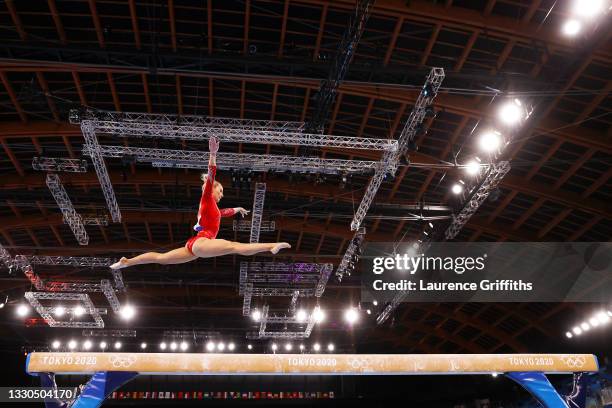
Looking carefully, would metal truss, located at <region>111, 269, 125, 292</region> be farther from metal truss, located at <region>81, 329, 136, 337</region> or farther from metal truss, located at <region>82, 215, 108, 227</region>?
metal truss, located at <region>81, 329, 136, 337</region>

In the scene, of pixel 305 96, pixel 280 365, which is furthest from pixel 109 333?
pixel 280 365

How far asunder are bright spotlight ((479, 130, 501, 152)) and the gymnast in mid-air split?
9.44 metres

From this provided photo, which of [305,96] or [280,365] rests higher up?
[305,96]

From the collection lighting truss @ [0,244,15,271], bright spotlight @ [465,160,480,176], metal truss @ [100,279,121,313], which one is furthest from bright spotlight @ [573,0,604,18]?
metal truss @ [100,279,121,313]

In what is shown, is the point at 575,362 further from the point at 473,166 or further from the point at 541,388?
the point at 473,166

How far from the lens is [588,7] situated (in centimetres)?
977

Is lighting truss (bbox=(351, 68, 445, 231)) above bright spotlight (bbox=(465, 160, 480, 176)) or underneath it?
underneath

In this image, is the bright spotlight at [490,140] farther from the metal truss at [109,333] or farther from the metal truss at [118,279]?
the metal truss at [109,333]

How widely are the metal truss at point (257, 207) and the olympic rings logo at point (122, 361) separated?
9.16 meters

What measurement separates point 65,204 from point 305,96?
26.0 ft

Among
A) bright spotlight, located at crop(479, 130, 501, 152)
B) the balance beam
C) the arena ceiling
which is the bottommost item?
the balance beam

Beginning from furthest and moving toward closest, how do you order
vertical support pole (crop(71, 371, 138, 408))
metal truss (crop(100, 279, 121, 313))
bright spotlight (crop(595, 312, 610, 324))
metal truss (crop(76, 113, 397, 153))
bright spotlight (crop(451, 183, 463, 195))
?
metal truss (crop(100, 279, 121, 313)), bright spotlight (crop(595, 312, 610, 324)), bright spotlight (crop(451, 183, 463, 195)), metal truss (crop(76, 113, 397, 153)), vertical support pole (crop(71, 371, 138, 408))

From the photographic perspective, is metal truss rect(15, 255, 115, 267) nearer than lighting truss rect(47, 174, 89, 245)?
No

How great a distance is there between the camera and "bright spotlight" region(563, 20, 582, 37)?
1019 cm
